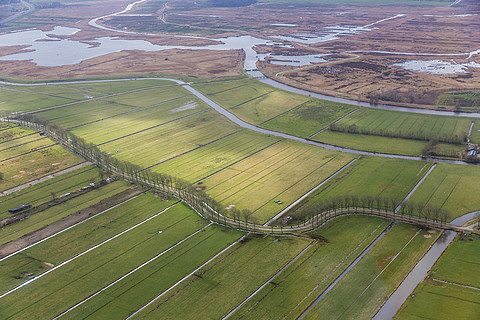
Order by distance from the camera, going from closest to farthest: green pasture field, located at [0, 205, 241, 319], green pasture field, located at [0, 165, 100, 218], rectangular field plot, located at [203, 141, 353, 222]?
green pasture field, located at [0, 205, 241, 319] → rectangular field plot, located at [203, 141, 353, 222] → green pasture field, located at [0, 165, 100, 218]

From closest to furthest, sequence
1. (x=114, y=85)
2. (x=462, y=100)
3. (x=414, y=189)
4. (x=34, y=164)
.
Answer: (x=414, y=189) → (x=34, y=164) → (x=462, y=100) → (x=114, y=85)

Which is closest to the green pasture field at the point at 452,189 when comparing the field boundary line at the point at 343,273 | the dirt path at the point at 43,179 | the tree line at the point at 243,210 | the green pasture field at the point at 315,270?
the tree line at the point at 243,210

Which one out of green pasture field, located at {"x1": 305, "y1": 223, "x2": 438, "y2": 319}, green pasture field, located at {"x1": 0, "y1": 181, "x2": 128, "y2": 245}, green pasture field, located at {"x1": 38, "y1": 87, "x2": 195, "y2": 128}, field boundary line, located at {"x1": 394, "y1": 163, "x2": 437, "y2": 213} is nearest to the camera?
green pasture field, located at {"x1": 305, "y1": 223, "x2": 438, "y2": 319}

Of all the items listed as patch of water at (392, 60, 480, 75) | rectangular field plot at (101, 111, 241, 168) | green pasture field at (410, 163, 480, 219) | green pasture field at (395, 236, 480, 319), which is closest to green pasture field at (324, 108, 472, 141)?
green pasture field at (410, 163, 480, 219)

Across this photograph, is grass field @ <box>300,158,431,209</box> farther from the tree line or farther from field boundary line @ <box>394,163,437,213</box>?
the tree line

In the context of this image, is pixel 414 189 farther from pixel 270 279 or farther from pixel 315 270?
pixel 270 279

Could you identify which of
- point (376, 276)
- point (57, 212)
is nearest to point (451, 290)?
point (376, 276)

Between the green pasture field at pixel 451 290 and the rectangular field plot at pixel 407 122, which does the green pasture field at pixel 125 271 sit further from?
the rectangular field plot at pixel 407 122
